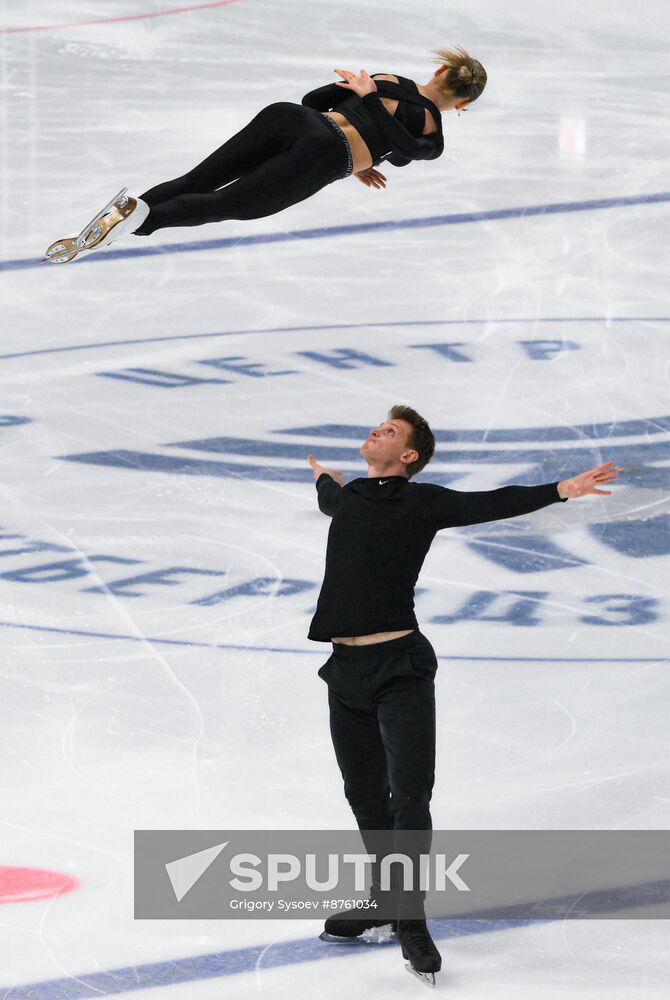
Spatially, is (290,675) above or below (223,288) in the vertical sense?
below

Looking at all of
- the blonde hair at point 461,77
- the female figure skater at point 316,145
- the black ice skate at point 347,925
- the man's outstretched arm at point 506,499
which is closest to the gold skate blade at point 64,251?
the female figure skater at point 316,145

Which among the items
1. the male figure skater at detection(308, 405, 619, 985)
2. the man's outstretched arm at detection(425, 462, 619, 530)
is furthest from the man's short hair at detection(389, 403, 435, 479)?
the man's outstretched arm at detection(425, 462, 619, 530)

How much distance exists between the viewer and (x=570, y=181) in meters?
8.54

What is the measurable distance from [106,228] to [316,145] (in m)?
0.79

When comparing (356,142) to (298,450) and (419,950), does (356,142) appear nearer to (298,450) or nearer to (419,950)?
(298,450)

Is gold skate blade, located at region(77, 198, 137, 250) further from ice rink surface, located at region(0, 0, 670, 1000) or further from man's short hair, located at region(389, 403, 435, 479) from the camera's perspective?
ice rink surface, located at region(0, 0, 670, 1000)

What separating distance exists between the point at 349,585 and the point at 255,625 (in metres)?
1.50

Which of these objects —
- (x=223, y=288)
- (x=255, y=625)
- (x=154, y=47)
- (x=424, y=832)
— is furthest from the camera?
(x=154, y=47)

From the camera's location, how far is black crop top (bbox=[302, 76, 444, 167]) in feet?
15.7

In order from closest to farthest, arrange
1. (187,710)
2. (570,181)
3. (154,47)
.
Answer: (187,710)
(570,181)
(154,47)

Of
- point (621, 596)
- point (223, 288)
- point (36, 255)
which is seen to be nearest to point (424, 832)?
point (621, 596)

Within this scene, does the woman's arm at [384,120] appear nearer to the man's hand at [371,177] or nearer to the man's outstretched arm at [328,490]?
the man's hand at [371,177]

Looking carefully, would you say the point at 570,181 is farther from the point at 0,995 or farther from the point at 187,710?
the point at 0,995

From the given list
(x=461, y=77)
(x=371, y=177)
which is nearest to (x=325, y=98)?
(x=371, y=177)
